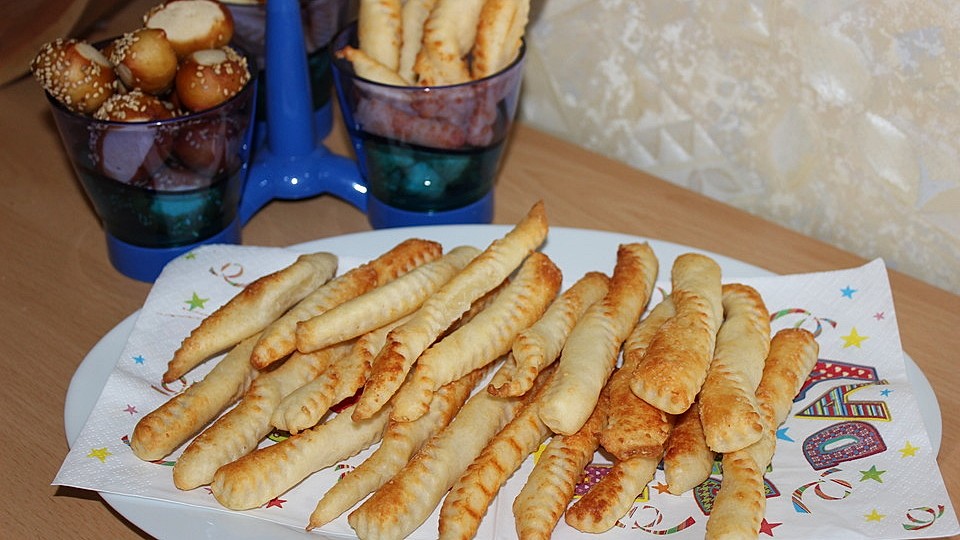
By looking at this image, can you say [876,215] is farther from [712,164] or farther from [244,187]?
[244,187]

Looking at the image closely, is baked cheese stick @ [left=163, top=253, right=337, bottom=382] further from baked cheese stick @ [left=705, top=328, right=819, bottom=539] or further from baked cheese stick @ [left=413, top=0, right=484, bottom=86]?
baked cheese stick @ [left=705, top=328, right=819, bottom=539]

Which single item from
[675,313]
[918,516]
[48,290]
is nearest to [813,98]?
[675,313]

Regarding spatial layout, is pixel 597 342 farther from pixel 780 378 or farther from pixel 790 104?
pixel 790 104

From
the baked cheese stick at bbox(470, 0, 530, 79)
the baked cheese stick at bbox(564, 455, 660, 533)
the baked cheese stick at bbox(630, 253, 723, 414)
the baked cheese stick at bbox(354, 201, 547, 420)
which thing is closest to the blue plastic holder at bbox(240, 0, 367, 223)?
the baked cheese stick at bbox(470, 0, 530, 79)

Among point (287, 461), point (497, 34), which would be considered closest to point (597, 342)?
point (287, 461)

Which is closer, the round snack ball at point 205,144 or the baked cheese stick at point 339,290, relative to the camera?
the baked cheese stick at point 339,290

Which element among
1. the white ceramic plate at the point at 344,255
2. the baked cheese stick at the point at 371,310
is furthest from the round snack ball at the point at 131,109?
the baked cheese stick at the point at 371,310

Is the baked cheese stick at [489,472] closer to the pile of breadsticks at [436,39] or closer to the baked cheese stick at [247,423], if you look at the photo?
the baked cheese stick at [247,423]
